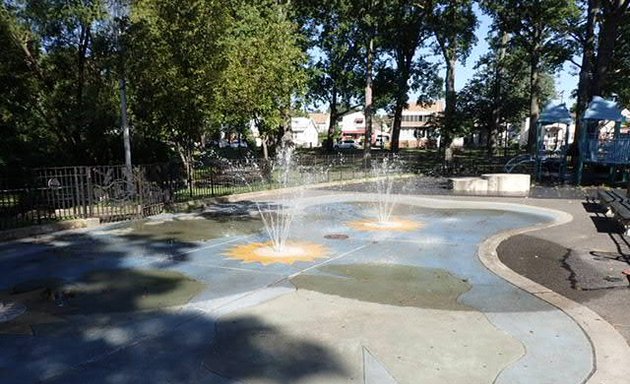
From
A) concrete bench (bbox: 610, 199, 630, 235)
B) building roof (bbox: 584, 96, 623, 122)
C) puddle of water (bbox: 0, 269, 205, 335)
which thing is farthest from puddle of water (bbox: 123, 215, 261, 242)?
building roof (bbox: 584, 96, 623, 122)

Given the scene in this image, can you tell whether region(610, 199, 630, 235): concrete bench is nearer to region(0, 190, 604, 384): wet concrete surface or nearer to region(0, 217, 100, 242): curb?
region(0, 190, 604, 384): wet concrete surface

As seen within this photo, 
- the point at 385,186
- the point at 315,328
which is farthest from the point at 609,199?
the point at 315,328

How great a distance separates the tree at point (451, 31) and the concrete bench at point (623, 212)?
17.6m

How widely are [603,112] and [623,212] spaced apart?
1205 cm

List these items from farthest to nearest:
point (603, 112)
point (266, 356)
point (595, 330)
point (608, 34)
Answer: point (608, 34)
point (603, 112)
point (595, 330)
point (266, 356)

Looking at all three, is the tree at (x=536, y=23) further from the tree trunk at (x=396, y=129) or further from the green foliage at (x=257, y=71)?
the green foliage at (x=257, y=71)

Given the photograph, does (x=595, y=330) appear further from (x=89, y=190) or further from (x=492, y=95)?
(x=492, y=95)

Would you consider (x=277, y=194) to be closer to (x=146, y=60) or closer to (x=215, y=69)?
(x=215, y=69)

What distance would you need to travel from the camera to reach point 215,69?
45.4 feet

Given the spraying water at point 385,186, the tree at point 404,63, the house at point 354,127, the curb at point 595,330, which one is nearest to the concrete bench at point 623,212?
the curb at point 595,330

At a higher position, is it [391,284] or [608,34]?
[608,34]

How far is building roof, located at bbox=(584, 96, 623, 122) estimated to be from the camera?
1955cm

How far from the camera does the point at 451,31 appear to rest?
2764 cm

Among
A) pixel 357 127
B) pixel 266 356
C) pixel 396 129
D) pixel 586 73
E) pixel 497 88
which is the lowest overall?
pixel 266 356
